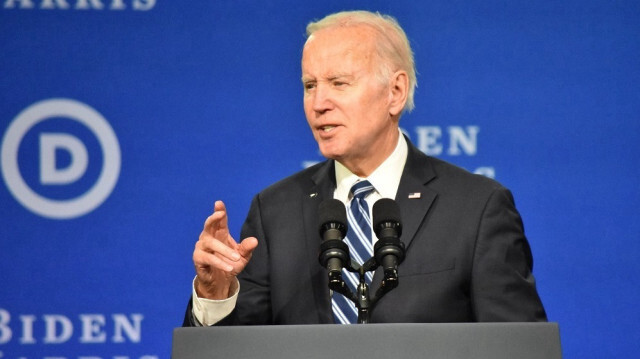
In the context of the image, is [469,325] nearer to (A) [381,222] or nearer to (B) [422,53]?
(A) [381,222]

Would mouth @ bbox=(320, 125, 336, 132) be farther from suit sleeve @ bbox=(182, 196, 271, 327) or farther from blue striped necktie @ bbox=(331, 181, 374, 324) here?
suit sleeve @ bbox=(182, 196, 271, 327)

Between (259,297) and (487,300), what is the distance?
0.50 m

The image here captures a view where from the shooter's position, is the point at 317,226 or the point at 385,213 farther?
the point at 317,226

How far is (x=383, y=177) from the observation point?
2.35 meters

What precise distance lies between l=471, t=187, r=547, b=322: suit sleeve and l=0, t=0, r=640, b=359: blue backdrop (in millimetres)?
794

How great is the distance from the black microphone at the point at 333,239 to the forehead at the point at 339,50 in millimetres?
505

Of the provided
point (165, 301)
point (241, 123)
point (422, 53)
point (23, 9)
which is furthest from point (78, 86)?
point (422, 53)

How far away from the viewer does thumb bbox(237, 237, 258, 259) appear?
73.9 inches

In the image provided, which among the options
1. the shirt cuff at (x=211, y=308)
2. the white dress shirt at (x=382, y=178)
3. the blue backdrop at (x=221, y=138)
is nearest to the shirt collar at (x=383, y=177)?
the white dress shirt at (x=382, y=178)

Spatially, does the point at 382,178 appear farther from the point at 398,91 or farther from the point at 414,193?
the point at 398,91

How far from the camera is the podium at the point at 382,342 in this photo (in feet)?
5.09

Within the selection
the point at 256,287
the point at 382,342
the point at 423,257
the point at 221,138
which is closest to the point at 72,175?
the point at 221,138

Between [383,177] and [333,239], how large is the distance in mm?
631

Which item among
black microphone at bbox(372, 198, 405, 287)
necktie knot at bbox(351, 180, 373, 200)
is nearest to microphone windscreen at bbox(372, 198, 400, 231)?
black microphone at bbox(372, 198, 405, 287)
